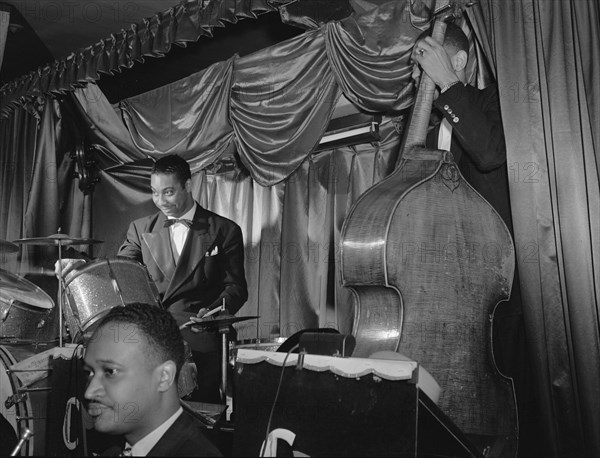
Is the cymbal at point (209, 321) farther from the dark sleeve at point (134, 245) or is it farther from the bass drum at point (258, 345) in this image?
the dark sleeve at point (134, 245)

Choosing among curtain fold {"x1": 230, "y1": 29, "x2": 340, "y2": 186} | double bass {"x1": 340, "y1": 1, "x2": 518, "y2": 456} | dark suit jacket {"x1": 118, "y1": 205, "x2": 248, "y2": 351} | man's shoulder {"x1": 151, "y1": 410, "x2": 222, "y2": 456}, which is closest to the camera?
man's shoulder {"x1": 151, "y1": 410, "x2": 222, "y2": 456}

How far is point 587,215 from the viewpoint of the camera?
2.82 meters

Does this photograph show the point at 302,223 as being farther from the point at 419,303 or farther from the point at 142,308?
the point at 142,308

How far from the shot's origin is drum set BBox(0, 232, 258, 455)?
3.48 m

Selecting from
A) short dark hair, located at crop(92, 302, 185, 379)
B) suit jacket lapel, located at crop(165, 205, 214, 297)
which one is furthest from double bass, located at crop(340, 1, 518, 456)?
suit jacket lapel, located at crop(165, 205, 214, 297)

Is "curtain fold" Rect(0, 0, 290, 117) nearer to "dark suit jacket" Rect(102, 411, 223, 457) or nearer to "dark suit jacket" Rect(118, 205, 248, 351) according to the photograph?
"dark suit jacket" Rect(118, 205, 248, 351)

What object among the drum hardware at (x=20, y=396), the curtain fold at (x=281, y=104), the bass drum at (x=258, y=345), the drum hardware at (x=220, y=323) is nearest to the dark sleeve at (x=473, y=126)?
the curtain fold at (x=281, y=104)

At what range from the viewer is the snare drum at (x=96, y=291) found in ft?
13.2

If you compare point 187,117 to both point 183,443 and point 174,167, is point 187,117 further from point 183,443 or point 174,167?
point 183,443

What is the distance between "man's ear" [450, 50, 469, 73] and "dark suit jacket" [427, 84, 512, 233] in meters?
0.13

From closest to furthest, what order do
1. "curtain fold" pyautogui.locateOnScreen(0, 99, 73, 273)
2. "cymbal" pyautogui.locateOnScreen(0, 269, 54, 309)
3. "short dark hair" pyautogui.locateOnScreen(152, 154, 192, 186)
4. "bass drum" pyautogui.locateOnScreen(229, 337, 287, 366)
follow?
"cymbal" pyautogui.locateOnScreen(0, 269, 54, 309), "bass drum" pyautogui.locateOnScreen(229, 337, 287, 366), "short dark hair" pyautogui.locateOnScreen(152, 154, 192, 186), "curtain fold" pyautogui.locateOnScreen(0, 99, 73, 273)

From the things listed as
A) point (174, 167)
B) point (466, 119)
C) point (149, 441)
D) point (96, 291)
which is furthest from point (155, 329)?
point (174, 167)

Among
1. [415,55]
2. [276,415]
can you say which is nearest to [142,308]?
[276,415]

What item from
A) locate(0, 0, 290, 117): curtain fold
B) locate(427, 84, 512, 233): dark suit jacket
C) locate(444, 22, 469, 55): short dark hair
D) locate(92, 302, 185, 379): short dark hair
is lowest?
locate(92, 302, 185, 379): short dark hair
